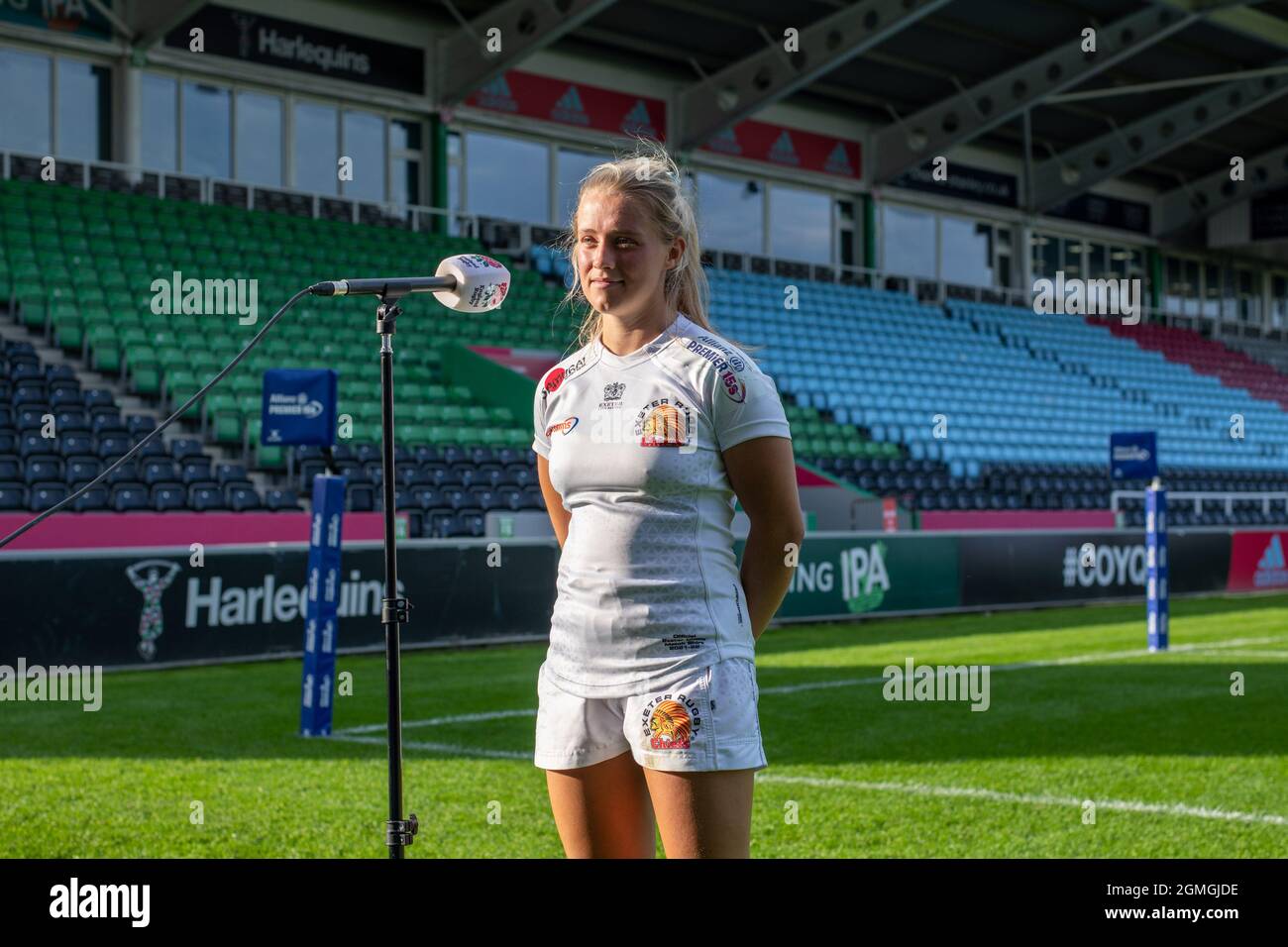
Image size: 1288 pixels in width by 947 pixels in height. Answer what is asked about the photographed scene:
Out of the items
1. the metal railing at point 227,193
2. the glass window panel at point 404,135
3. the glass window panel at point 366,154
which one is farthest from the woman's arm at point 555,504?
the glass window panel at point 404,135

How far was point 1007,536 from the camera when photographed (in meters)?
21.5

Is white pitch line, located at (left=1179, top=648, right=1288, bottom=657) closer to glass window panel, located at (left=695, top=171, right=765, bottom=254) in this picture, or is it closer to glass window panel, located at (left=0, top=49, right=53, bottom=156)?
glass window panel, located at (left=0, top=49, right=53, bottom=156)

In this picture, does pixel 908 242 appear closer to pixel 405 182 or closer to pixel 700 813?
pixel 405 182

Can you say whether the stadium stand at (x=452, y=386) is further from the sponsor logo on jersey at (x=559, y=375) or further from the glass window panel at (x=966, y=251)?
the sponsor logo on jersey at (x=559, y=375)

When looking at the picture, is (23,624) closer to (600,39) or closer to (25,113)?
(25,113)

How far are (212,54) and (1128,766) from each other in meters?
22.3

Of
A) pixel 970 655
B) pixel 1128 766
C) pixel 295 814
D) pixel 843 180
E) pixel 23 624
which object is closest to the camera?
pixel 295 814

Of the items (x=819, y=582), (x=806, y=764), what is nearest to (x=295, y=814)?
(x=806, y=764)

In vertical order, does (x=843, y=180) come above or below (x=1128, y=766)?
above

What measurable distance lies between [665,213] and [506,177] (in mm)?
29198

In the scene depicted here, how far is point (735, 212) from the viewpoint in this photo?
119 ft

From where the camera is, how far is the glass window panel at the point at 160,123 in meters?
26.2

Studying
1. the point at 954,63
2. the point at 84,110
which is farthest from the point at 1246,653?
the point at 954,63

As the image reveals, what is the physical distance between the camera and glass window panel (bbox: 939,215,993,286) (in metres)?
40.7
